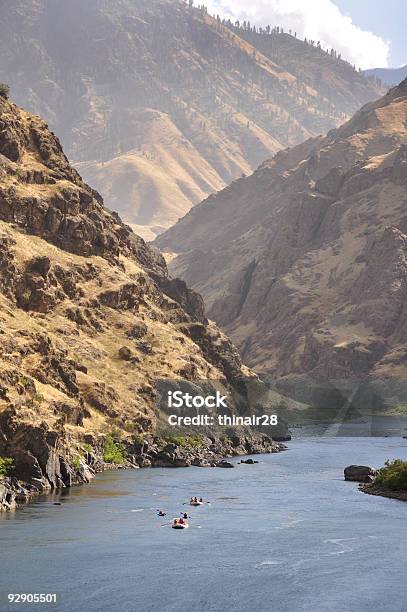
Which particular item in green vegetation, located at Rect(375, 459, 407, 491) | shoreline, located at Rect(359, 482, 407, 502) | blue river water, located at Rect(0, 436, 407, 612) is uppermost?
green vegetation, located at Rect(375, 459, 407, 491)

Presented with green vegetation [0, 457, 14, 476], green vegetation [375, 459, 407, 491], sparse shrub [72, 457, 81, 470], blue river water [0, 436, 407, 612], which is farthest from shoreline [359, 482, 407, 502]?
green vegetation [0, 457, 14, 476]

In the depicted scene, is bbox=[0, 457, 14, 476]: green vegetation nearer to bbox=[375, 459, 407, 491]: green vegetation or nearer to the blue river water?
the blue river water

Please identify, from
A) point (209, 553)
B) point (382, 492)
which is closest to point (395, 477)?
point (382, 492)

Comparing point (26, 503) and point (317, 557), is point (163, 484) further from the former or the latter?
point (317, 557)

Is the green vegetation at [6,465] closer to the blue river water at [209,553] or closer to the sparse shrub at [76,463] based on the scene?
the blue river water at [209,553]

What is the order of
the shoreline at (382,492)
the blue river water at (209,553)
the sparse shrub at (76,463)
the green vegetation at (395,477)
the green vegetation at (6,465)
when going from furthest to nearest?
the sparse shrub at (76,463)
the green vegetation at (395,477)
the shoreline at (382,492)
the green vegetation at (6,465)
the blue river water at (209,553)

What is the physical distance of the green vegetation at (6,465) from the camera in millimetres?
162125

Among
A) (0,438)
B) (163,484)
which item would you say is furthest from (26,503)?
(163,484)

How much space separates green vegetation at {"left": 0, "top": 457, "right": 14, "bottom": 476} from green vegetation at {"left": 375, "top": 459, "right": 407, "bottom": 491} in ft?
210

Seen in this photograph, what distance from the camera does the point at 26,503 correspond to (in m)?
158

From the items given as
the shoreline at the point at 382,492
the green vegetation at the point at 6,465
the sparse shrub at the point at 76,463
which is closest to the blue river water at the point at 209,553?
the shoreline at the point at 382,492

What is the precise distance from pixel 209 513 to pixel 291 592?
47.9m

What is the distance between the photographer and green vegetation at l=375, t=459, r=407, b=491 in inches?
7249

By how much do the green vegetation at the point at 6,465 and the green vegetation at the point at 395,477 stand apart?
6396cm
